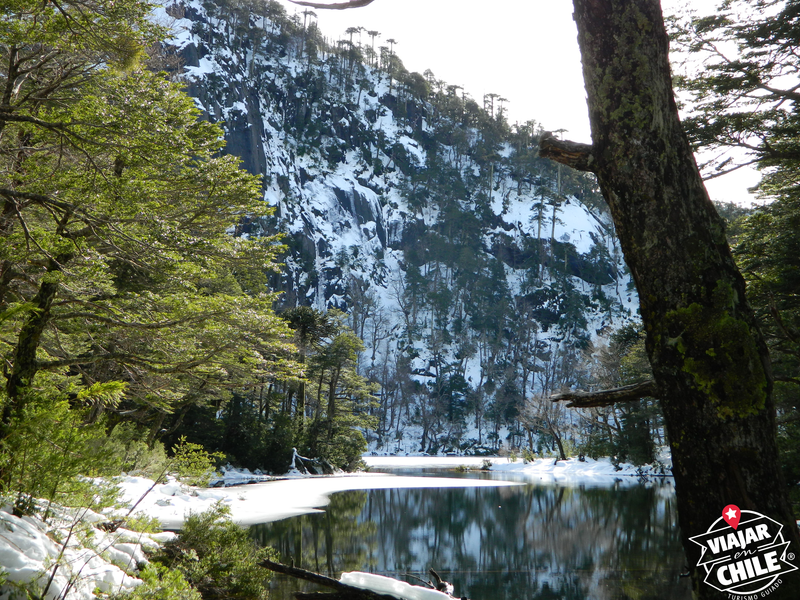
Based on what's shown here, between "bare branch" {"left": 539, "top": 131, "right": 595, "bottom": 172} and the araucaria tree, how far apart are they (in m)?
4.08

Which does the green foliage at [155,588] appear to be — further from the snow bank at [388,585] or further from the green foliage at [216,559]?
the green foliage at [216,559]

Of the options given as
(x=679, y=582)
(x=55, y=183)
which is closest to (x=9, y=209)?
(x=55, y=183)

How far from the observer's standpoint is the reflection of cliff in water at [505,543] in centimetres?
959

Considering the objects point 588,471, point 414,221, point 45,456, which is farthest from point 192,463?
point 414,221

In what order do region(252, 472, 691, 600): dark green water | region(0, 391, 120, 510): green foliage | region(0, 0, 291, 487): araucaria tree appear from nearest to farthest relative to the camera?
region(0, 391, 120, 510): green foliage < region(0, 0, 291, 487): araucaria tree < region(252, 472, 691, 600): dark green water

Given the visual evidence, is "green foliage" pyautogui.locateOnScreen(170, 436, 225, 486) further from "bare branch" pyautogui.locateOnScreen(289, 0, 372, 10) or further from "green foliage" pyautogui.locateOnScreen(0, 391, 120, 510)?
"bare branch" pyautogui.locateOnScreen(289, 0, 372, 10)

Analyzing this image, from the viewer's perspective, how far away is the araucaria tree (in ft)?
20.5

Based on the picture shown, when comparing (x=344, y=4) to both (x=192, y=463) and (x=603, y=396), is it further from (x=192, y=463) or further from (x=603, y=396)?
(x=192, y=463)

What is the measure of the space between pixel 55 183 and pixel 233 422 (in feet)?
72.7

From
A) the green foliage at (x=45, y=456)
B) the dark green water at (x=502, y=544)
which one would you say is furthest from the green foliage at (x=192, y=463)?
the green foliage at (x=45, y=456)

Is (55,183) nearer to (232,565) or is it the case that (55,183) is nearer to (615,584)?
(232,565)

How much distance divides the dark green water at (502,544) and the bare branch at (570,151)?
24.4 ft

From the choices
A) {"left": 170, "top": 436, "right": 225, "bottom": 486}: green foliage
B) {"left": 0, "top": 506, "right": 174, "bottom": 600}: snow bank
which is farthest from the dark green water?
{"left": 0, "top": 506, "right": 174, "bottom": 600}: snow bank

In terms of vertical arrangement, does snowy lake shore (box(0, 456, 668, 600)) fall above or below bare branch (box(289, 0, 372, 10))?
below
